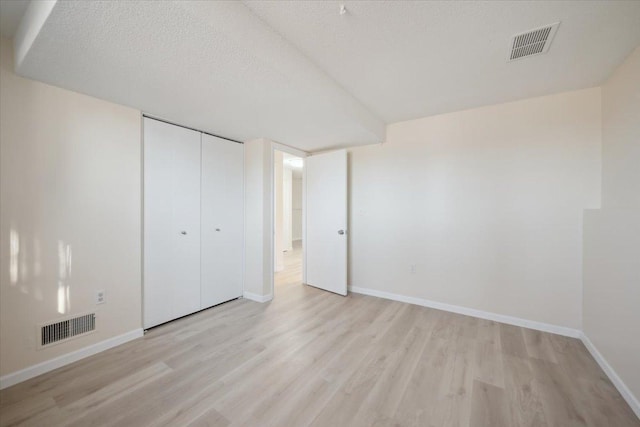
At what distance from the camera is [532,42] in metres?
1.71

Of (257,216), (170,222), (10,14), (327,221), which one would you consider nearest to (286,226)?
(327,221)

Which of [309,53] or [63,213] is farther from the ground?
[309,53]

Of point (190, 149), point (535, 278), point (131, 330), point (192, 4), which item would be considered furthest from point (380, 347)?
point (190, 149)

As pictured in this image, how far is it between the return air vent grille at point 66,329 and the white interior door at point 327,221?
8.61 ft

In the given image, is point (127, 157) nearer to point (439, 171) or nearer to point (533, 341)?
point (439, 171)

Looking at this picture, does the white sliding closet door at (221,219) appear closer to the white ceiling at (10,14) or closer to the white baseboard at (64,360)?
the white baseboard at (64,360)

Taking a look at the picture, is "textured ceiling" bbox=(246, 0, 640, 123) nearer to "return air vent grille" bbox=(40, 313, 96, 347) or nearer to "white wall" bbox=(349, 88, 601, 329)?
"white wall" bbox=(349, 88, 601, 329)

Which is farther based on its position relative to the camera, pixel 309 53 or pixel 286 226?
pixel 286 226

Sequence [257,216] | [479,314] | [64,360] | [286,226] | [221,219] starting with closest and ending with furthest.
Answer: [64,360], [479,314], [221,219], [257,216], [286,226]

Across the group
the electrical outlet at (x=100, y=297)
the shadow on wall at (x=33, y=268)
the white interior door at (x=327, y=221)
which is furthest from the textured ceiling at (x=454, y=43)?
the electrical outlet at (x=100, y=297)

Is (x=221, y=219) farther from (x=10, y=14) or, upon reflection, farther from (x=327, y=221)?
(x=10, y=14)

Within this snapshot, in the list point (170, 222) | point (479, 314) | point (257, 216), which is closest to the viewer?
point (170, 222)

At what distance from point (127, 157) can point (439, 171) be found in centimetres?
339

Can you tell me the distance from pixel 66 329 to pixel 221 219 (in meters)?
1.68
